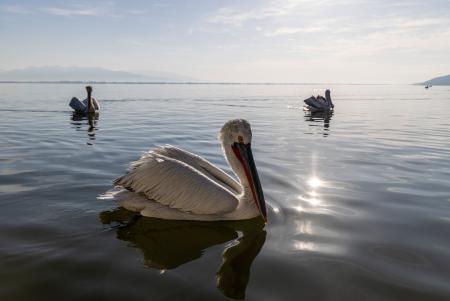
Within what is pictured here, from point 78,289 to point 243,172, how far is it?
2433 millimetres

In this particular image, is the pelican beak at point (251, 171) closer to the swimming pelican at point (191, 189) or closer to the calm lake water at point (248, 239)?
the swimming pelican at point (191, 189)

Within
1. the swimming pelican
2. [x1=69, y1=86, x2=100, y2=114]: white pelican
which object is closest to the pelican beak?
the swimming pelican

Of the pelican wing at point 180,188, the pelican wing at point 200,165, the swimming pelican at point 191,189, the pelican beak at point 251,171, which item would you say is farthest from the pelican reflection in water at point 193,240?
the pelican wing at point 200,165

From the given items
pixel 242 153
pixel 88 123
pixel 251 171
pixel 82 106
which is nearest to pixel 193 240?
pixel 251 171

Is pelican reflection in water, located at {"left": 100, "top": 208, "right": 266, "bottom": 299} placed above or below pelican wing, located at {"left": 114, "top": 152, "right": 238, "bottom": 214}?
below

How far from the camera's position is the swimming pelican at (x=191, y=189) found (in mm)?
4773

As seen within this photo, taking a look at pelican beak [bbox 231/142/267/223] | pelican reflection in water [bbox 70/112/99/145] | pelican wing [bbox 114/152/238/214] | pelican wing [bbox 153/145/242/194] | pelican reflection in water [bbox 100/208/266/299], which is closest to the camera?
pelican reflection in water [bbox 100/208/266/299]

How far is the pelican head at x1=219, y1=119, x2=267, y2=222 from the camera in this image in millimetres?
4809

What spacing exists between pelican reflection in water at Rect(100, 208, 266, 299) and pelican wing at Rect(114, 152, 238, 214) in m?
0.25

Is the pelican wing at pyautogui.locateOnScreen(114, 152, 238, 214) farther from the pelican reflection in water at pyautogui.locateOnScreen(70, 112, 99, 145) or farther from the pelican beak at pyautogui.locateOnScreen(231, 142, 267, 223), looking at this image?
the pelican reflection in water at pyautogui.locateOnScreen(70, 112, 99, 145)

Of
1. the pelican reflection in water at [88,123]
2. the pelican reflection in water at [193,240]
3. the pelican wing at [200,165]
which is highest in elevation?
the pelican wing at [200,165]

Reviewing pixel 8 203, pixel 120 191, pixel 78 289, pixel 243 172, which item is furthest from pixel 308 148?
pixel 78 289

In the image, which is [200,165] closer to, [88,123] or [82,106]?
[88,123]

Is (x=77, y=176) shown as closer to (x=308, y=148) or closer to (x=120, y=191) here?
(x=120, y=191)
